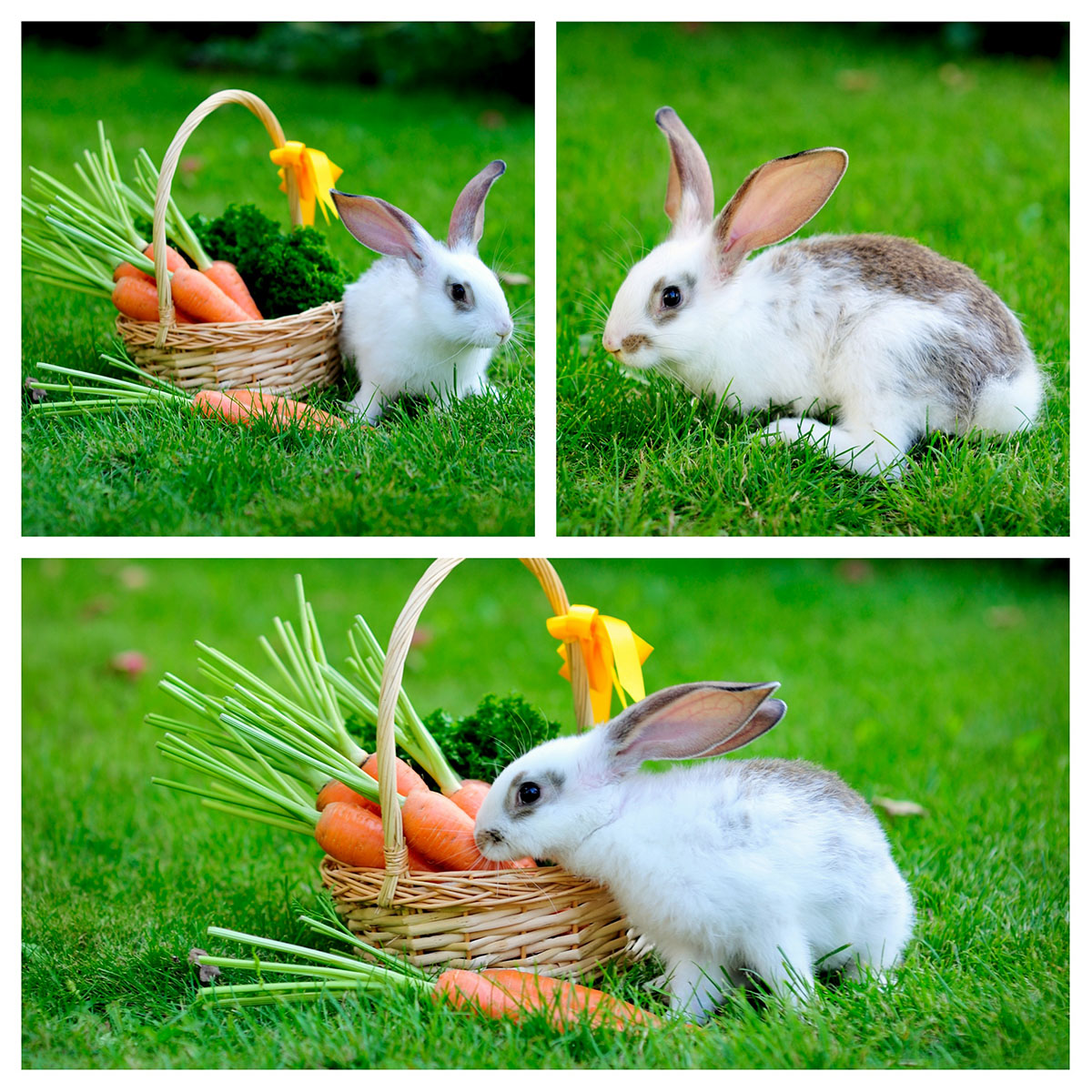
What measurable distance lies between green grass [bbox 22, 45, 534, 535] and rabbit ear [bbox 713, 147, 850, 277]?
22.7 inches

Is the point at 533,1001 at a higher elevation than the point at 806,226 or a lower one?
lower

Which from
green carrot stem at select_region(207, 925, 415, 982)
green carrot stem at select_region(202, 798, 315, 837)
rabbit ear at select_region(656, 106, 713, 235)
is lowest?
green carrot stem at select_region(207, 925, 415, 982)

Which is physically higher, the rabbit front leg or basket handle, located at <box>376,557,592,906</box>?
the rabbit front leg

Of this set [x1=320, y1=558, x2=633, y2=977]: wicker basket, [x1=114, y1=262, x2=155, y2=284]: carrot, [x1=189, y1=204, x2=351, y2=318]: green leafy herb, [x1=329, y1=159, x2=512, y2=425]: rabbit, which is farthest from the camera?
[x1=189, y1=204, x2=351, y2=318]: green leafy herb

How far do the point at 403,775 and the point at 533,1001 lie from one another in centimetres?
55

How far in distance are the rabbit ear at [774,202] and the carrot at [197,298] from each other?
3.91 feet

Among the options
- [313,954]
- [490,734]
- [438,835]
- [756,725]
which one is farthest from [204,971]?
[756,725]

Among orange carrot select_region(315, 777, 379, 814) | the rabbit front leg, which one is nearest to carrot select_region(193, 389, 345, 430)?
orange carrot select_region(315, 777, 379, 814)

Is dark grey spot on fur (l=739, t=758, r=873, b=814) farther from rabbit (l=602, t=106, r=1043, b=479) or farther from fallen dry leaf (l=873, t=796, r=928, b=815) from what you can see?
fallen dry leaf (l=873, t=796, r=928, b=815)

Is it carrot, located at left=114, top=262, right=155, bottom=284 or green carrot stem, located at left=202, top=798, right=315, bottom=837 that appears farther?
carrot, located at left=114, top=262, right=155, bottom=284

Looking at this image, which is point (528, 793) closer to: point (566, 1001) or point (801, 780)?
point (566, 1001)

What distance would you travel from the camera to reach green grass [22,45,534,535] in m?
2.34

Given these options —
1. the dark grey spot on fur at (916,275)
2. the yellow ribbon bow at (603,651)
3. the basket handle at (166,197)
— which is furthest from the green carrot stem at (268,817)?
the dark grey spot on fur at (916,275)

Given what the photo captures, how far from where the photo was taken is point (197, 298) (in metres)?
2.79
